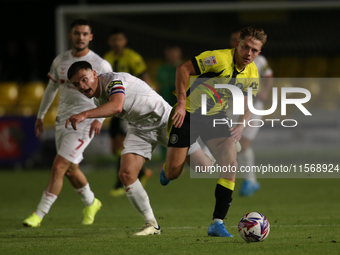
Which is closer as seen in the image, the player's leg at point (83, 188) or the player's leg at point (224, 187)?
the player's leg at point (224, 187)

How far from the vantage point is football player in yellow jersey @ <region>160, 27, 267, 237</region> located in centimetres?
483

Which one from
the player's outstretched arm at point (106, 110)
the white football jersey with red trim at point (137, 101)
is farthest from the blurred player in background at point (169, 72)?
the player's outstretched arm at point (106, 110)

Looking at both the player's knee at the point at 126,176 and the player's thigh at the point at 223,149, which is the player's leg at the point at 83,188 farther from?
the player's thigh at the point at 223,149

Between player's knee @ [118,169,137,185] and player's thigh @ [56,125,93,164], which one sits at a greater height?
player's thigh @ [56,125,93,164]

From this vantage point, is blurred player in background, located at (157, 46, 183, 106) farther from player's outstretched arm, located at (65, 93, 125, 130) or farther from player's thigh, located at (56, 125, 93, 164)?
player's outstretched arm, located at (65, 93, 125, 130)

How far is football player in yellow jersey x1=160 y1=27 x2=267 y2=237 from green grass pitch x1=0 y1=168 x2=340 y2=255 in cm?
49

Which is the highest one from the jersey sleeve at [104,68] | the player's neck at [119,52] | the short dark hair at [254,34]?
the player's neck at [119,52]

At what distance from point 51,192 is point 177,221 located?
139 cm

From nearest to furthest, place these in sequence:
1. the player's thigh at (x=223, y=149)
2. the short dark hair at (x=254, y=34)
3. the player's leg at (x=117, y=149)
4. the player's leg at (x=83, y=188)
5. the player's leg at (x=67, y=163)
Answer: the short dark hair at (x=254, y=34), the player's thigh at (x=223, y=149), the player's leg at (x=67, y=163), the player's leg at (x=83, y=188), the player's leg at (x=117, y=149)

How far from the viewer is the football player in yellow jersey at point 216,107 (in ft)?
15.9

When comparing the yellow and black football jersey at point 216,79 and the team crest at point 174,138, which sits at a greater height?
the yellow and black football jersey at point 216,79

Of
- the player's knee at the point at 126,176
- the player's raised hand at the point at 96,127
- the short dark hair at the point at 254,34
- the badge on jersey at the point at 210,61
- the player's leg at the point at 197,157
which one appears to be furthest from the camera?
the player's raised hand at the point at 96,127

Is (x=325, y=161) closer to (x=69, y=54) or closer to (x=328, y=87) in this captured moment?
(x=328, y=87)

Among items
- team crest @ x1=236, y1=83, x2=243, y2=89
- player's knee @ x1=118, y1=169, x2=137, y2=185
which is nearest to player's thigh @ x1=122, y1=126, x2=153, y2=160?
player's knee @ x1=118, y1=169, x2=137, y2=185
